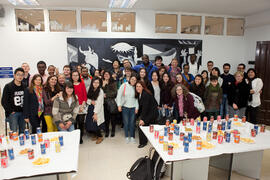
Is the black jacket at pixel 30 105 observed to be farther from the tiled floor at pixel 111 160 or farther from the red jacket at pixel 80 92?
the tiled floor at pixel 111 160

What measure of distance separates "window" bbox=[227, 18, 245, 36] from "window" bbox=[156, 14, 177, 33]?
6.13ft

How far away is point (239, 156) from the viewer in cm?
286

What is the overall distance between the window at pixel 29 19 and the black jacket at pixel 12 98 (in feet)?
7.90

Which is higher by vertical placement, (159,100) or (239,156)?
(159,100)

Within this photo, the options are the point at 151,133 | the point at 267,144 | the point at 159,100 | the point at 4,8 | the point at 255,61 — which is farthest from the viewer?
the point at 255,61

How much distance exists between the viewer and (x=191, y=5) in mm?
4719

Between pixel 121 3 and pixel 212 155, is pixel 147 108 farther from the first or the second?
pixel 121 3

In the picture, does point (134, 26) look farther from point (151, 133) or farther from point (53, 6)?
point (151, 133)

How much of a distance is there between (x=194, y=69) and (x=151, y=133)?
3771mm

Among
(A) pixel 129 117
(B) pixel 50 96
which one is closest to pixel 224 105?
(A) pixel 129 117

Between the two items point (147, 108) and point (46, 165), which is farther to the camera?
point (147, 108)

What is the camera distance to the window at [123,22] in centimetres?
519

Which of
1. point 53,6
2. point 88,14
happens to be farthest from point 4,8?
point 88,14

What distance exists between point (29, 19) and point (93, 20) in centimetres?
168
